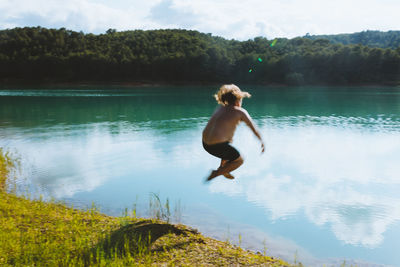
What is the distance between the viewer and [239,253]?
514cm

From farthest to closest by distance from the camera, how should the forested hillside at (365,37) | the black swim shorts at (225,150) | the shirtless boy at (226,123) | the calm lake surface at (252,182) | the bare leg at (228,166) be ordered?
the forested hillside at (365,37) < the calm lake surface at (252,182) < the bare leg at (228,166) < the black swim shorts at (225,150) < the shirtless boy at (226,123)

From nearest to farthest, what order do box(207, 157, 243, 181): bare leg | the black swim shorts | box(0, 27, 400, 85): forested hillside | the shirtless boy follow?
the shirtless boy → the black swim shorts → box(207, 157, 243, 181): bare leg → box(0, 27, 400, 85): forested hillside

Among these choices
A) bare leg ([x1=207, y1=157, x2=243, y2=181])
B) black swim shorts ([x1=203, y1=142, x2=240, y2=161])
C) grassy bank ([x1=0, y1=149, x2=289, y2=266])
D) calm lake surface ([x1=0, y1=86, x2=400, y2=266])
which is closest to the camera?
grassy bank ([x1=0, y1=149, x2=289, y2=266])

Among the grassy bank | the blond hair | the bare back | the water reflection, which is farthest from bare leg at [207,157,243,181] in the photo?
the water reflection

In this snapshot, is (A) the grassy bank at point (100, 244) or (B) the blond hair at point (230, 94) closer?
(A) the grassy bank at point (100, 244)

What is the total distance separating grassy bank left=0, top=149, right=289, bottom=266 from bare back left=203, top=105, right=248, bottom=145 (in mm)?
1547

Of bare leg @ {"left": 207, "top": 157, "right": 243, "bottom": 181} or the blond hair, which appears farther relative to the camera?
bare leg @ {"left": 207, "top": 157, "right": 243, "bottom": 181}

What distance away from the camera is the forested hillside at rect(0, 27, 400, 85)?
77062 mm

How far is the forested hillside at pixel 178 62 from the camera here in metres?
77.1

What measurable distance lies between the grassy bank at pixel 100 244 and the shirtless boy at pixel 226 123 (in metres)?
1.40

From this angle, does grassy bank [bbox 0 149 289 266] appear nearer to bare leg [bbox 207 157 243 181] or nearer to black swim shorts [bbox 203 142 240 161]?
bare leg [bbox 207 157 243 181]

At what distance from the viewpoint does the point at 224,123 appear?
16.5 ft

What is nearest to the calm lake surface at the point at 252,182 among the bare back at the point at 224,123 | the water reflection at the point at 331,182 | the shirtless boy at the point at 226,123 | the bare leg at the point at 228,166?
the water reflection at the point at 331,182

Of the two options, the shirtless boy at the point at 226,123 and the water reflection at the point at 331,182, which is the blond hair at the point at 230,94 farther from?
the water reflection at the point at 331,182
